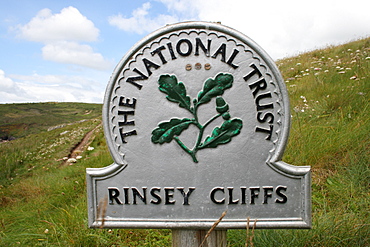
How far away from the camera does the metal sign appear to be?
4.81 feet

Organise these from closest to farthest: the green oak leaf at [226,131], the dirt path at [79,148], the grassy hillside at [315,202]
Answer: the green oak leaf at [226,131]
the grassy hillside at [315,202]
the dirt path at [79,148]

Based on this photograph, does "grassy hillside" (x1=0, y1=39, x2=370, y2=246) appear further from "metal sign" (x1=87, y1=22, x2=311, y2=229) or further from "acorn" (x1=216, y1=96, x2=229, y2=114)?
"acorn" (x1=216, y1=96, x2=229, y2=114)

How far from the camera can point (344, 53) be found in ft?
30.2

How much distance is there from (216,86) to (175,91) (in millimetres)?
229

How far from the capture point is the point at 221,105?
146 cm

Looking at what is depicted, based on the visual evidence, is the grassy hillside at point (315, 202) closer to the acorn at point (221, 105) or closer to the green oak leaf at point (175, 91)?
the acorn at point (221, 105)

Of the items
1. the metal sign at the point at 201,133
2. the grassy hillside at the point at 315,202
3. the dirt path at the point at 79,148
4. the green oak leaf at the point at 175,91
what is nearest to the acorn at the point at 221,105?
the metal sign at the point at 201,133

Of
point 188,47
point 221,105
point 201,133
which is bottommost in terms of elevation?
point 201,133

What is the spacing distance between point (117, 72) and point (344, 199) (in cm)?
233

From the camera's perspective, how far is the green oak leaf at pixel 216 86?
146cm

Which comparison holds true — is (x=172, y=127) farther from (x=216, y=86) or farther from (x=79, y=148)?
(x=79, y=148)

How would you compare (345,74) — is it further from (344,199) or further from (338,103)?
(344,199)

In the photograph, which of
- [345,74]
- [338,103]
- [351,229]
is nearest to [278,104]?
[351,229]

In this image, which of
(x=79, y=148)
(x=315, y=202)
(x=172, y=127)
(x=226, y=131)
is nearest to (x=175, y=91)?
(x=172, y=127)
